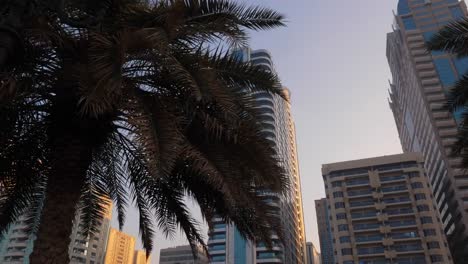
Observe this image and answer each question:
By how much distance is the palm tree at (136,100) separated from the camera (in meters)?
4.78

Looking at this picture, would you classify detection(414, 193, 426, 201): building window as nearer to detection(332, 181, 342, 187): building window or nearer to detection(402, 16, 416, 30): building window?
detection(332, 181, 342, 187): building window

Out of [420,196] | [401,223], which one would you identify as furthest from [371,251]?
[420,196]

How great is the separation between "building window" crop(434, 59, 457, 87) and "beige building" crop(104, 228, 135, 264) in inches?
4428

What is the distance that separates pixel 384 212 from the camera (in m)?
70.4

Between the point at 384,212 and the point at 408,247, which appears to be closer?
the point at 408,247

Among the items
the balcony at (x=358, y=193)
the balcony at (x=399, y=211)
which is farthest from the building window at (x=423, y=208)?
the balcony at (x=358, y=193)

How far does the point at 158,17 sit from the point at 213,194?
389 cm

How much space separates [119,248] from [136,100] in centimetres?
15265

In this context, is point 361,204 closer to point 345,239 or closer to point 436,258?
point 345,239

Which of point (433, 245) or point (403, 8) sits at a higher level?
point (403, 8)

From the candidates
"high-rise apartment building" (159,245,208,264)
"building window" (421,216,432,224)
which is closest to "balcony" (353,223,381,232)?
"building window" (421,216,432,224)

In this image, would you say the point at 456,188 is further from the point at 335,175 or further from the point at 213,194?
the point at 213,194

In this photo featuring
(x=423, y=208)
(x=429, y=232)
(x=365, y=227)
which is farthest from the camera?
(x=365, y=227)

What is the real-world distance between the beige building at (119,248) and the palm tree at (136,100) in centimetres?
13674
